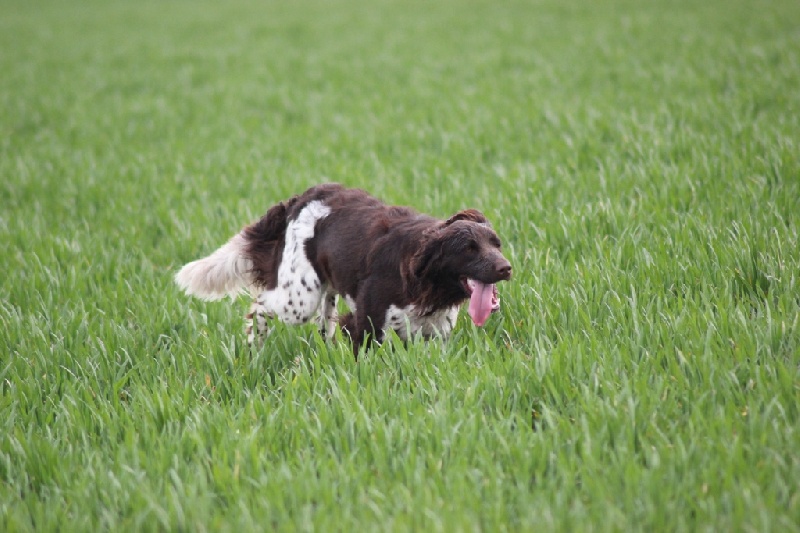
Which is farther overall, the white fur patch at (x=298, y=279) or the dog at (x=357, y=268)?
the white fur patch at (x=298, y=279)

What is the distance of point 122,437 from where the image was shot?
3.47 m

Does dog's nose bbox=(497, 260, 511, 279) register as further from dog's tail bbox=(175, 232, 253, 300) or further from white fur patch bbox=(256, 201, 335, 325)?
dog's tail bbox=(175, 232, 253, 300)

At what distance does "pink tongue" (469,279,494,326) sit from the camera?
3.69 meters

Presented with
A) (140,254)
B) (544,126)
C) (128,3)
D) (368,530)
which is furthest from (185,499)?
(128,3)

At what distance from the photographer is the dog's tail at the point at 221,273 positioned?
477 centimetres

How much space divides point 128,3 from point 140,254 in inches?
1240

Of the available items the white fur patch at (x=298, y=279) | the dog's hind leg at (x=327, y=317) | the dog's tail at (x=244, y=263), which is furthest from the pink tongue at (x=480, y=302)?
the dog's tail at (x=244, y=263)

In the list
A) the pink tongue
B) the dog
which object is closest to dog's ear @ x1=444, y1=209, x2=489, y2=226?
the dog

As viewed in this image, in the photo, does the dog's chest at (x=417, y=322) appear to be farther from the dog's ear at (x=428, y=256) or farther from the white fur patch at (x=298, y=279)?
the white fur patch at (x=298, y=279)

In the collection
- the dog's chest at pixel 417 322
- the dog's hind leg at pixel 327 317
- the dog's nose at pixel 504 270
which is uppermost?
the dog's nose at pixel 504 270

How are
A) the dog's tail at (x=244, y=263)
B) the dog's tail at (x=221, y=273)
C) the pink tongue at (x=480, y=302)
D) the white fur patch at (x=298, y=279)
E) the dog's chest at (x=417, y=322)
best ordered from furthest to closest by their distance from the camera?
the dog's tail at (x=221, y=273)
the dog's tail at (x=244, y=263)
the white fur patch at (x=298, y=279)
the dog's chest at (x=417, y=322)
the pink tongue at (x=480, y=302)

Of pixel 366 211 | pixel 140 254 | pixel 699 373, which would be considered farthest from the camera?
pixel 140 254

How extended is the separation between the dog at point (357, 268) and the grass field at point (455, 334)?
0.64ft

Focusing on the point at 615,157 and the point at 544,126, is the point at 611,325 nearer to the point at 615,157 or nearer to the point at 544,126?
the point at 615,157
